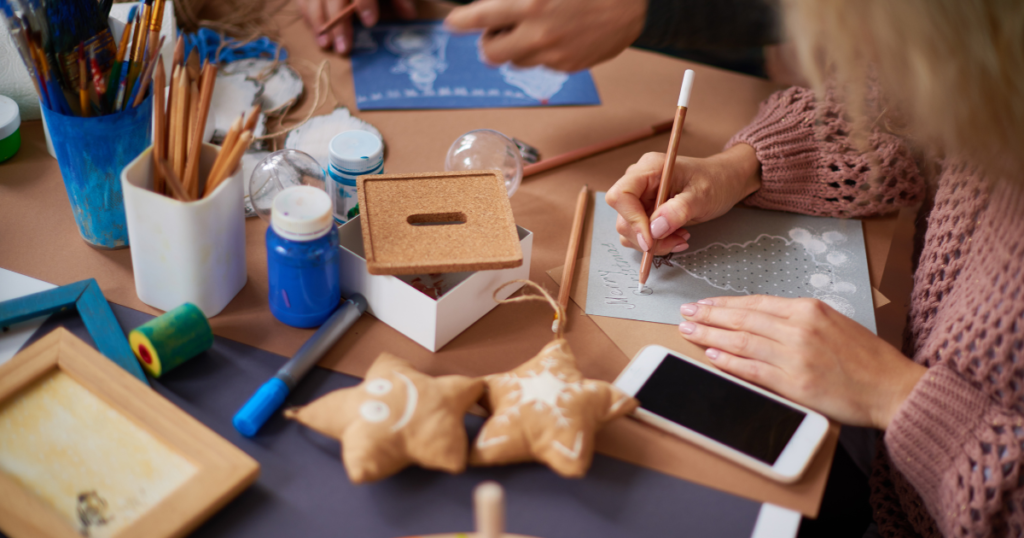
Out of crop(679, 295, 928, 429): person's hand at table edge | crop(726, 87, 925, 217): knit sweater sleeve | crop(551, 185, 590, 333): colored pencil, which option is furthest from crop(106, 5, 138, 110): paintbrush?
crop(726, 87, 925, 217): knit sweater sleeve

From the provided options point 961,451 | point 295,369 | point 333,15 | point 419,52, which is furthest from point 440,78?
point 961,451

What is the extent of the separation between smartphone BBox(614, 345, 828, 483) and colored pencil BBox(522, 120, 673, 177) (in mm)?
312

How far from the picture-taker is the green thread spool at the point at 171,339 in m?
0.59

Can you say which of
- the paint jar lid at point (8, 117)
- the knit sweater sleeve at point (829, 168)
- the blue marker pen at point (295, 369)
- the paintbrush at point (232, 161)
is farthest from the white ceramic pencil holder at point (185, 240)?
the knit sweater sleeve at point (829, 168)

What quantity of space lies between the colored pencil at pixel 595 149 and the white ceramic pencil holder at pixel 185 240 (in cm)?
37

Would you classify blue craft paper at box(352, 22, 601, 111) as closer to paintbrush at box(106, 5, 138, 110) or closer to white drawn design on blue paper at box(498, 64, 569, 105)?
white drawn design on blue paper at box(498, 64, 569, 105)

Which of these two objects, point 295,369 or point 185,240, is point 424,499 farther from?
point 185,240

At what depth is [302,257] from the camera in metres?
0.61

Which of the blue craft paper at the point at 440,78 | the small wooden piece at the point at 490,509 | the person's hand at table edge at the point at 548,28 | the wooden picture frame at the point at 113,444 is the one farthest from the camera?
the blue craft paper at the point at 440,78

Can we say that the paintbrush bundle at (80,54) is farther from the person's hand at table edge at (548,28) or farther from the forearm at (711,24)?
the forearm at (711,24)

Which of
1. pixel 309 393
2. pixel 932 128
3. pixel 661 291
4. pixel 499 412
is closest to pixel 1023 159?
pixel 932 128

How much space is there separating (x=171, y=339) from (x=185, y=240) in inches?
3.4

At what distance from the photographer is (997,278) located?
629 millimetres

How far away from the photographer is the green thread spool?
59cm
